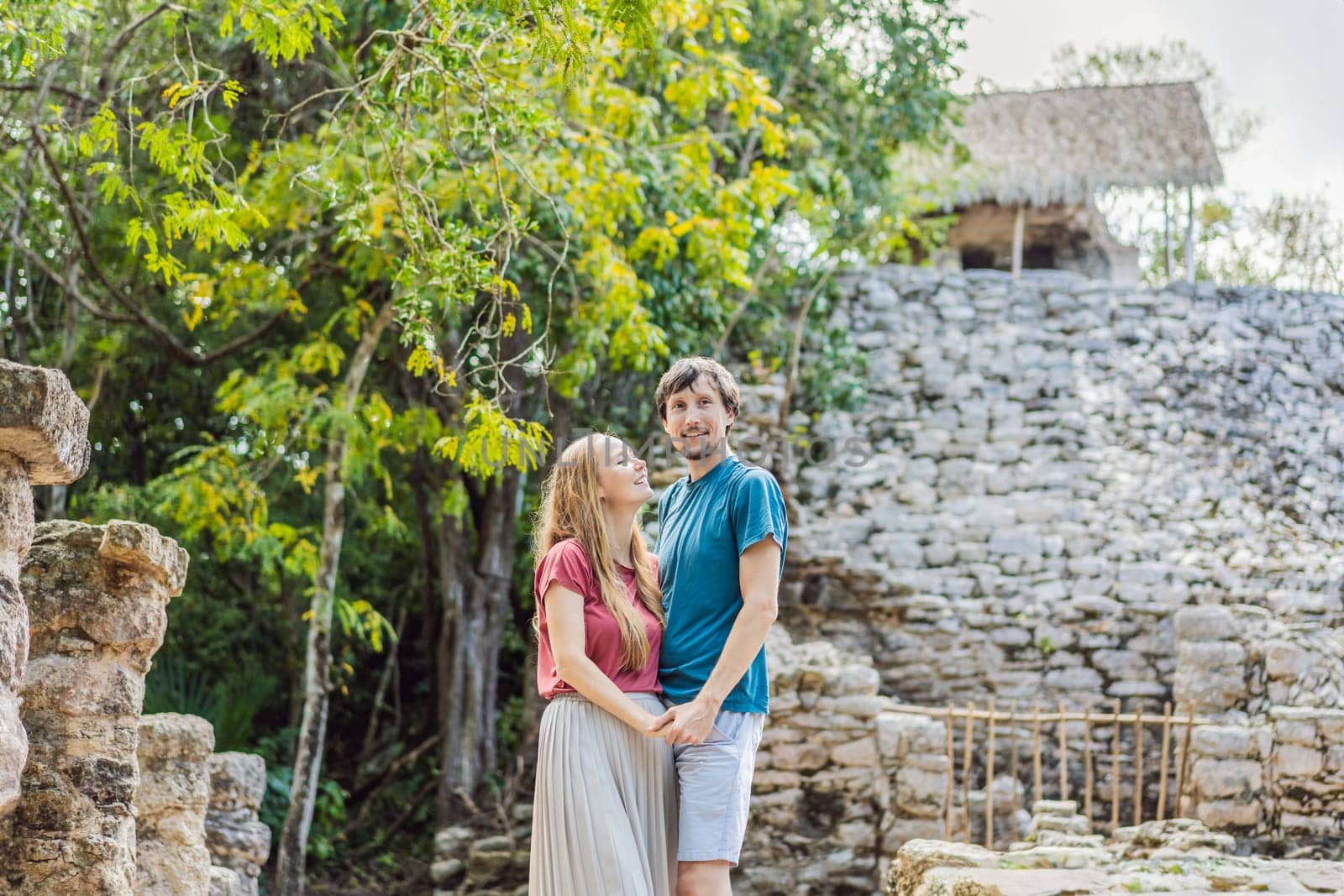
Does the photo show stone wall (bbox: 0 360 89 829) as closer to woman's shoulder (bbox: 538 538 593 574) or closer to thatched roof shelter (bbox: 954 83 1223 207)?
woman's shoulder (bbox: 538 538 593 574)

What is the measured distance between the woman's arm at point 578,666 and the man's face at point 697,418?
453 millimetres

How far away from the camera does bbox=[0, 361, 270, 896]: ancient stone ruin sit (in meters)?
2.22

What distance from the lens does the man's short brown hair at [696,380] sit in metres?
2.87

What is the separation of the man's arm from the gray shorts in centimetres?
6

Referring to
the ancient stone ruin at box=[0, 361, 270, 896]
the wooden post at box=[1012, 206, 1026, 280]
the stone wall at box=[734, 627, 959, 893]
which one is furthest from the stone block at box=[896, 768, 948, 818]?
the wooden post at box=[1012, 206, 1026, 280]

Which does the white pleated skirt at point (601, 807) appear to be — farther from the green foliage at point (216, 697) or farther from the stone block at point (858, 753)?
the green foliage at point (216, 697)

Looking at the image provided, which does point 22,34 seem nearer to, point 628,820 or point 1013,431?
point 628,820

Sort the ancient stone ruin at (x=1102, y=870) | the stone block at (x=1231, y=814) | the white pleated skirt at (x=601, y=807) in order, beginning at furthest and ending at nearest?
the stone block at (x=1231, y=814), the ancient stone ruin at (x=1102, y=870), the white pleated skirt at (x=601, y=807)

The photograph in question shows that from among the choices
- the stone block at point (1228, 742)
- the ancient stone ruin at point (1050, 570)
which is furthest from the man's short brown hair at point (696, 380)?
the stone block at point (1228, 742)

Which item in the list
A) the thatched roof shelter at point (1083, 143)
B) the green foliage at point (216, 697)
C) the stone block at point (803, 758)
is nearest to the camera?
the stone block at point (803, 758)

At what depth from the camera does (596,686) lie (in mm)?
2625

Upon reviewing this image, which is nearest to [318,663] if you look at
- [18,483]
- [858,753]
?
[858,753]

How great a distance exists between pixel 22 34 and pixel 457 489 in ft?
14.4

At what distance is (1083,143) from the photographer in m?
12.9
